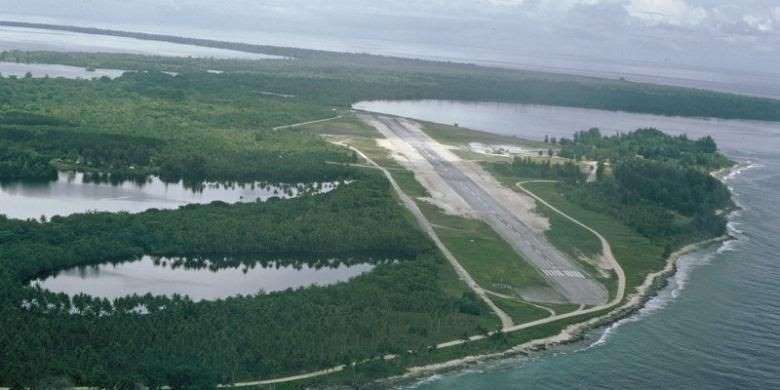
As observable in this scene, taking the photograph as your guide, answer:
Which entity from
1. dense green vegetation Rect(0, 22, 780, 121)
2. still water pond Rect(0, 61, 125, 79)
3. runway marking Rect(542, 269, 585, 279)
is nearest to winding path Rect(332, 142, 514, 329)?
runway marking Rect(542, 269, 585, 279)

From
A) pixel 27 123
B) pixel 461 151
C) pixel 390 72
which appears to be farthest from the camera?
pixel 390 72

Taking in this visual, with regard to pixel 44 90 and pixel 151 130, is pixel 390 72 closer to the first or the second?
pixel 44 90

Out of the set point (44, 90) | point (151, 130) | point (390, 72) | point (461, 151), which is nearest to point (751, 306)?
point (461, 151)

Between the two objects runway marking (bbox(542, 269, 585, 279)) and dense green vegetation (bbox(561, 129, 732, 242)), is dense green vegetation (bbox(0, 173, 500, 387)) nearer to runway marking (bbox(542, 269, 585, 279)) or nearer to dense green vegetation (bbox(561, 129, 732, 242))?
runway marking (bbox(542, 269, 585, 279))

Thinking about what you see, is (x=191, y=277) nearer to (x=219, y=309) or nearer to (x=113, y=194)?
(x=219, y=309)

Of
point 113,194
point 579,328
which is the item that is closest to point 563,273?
point 579,328
